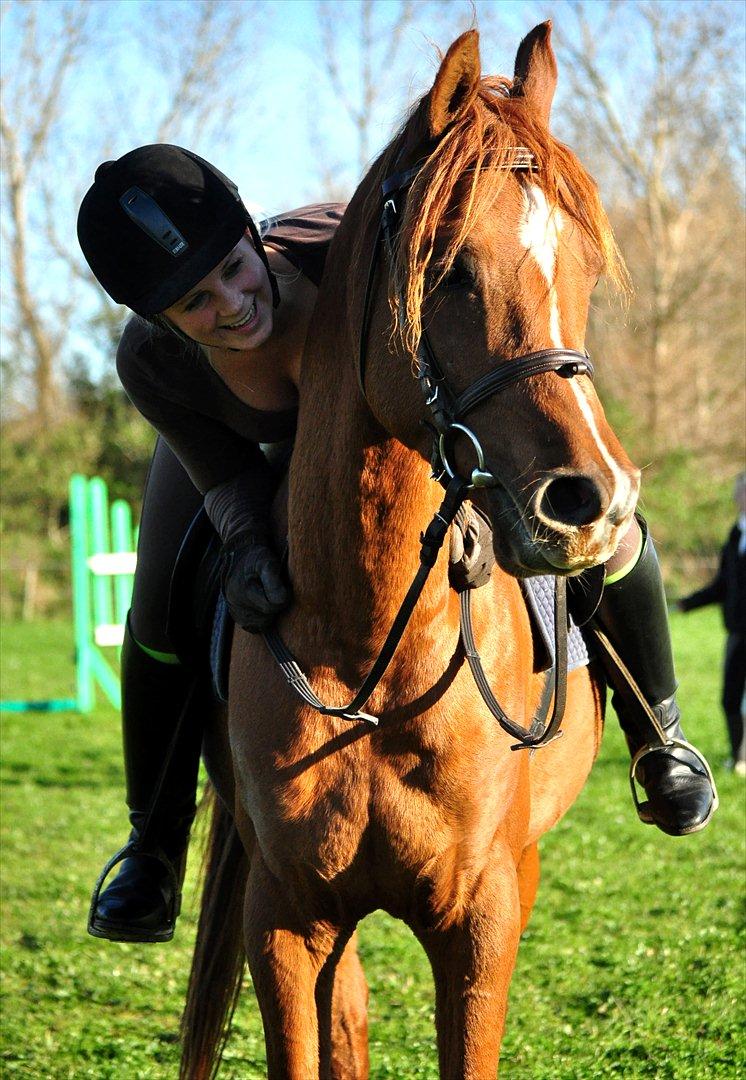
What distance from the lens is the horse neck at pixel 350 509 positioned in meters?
2.43

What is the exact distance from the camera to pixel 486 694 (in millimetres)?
2523

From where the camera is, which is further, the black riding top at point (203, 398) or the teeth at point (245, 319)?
the black riding top at point (203, 398)

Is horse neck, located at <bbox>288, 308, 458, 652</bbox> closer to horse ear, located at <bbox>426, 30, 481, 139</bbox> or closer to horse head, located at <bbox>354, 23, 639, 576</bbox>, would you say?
horse head, located at <bbox>354, 23, 639, 576</bbox>

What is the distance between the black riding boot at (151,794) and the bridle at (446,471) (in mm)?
956

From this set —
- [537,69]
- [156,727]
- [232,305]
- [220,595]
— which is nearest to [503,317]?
[537,69]

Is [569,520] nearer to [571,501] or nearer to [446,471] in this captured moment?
[571,501]

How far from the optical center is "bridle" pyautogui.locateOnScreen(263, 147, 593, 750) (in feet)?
6.57

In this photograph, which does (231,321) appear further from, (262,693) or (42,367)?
(42,367)

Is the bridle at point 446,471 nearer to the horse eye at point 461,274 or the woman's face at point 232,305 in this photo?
the horse eye at point 461,274

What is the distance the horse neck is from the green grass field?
2.35 metres

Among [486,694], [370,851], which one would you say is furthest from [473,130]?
[370,851]

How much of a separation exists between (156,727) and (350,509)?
143 centimetres

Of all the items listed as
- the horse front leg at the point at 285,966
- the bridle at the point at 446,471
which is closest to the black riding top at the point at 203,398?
the bridle at the point at 446,471

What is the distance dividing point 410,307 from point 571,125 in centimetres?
2877
